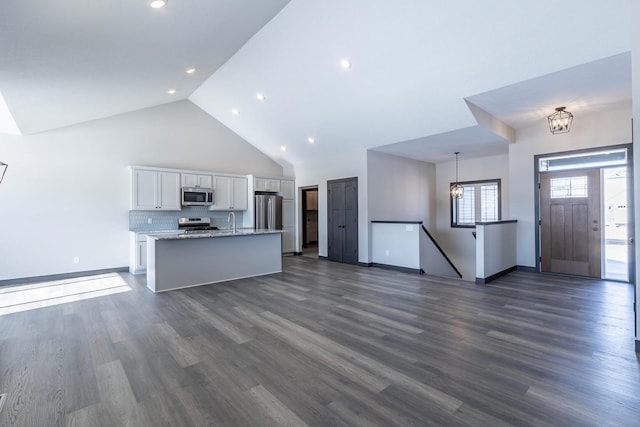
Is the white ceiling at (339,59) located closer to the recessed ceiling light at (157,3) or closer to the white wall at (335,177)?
the recessed ceiling light at (157,3)

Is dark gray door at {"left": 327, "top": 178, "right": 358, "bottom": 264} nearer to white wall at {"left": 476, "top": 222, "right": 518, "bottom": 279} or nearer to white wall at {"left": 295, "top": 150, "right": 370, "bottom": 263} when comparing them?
white wall at {"left": 295, "top": 150, "right": 370, "bottom": 263}

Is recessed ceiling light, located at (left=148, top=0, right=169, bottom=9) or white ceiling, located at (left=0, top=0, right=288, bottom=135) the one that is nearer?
white ceiling, located at (left=0, top=0, right=288, bottom=135)

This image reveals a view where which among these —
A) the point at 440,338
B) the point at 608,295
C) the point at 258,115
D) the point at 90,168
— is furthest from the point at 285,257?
the point at 608,295

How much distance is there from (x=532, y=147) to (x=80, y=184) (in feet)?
30.4

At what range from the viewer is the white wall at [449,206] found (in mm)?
7746

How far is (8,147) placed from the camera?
17.5 ft

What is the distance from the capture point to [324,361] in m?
2.56

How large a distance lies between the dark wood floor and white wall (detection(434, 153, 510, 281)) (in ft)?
12.4

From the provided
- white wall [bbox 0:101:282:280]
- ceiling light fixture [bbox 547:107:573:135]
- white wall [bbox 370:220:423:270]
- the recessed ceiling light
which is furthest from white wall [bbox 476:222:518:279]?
white wall [bbox 0:101:282:280]

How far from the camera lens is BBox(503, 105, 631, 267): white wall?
538 cm

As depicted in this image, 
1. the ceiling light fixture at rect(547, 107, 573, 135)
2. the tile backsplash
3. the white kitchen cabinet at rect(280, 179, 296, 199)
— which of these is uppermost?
the ceiling light fixture at rect(547, 107, 573, 135)

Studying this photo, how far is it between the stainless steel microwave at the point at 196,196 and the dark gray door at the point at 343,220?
3.02m

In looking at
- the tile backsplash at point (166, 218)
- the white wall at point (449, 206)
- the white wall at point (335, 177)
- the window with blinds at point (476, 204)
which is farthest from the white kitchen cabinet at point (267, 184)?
the window with blinds at point (476, 204)

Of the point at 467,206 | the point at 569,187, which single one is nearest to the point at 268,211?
the point at 467,206
